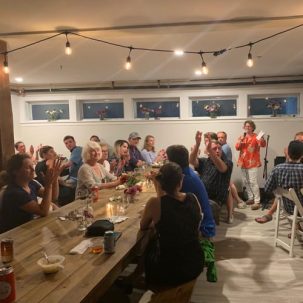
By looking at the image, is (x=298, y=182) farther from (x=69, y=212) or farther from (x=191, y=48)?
(x=69, y=212)

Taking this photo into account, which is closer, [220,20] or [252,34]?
[220,20]

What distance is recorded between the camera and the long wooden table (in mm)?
1543

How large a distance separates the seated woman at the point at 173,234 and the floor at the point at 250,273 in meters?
0.49

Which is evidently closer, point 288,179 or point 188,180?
point 188,180

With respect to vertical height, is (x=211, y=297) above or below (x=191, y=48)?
below

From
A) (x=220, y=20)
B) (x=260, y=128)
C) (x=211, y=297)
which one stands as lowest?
(x=211, y=297)

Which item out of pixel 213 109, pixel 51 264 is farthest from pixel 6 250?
pixel 213 109

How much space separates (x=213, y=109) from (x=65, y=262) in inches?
240

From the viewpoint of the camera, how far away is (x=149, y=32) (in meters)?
3.59

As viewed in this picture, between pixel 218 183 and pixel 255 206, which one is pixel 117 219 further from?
pixel 255 206

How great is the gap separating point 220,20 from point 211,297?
2422 millimetres

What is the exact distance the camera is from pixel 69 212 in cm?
288

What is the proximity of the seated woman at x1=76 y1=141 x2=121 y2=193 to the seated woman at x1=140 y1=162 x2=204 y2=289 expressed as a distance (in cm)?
150

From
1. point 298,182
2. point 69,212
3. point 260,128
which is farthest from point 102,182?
point 260,128
